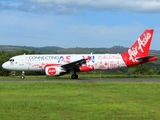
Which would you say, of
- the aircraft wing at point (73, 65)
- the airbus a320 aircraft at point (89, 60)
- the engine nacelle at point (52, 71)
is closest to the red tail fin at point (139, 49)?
the airbus a320 aircraft at point (89, 60)

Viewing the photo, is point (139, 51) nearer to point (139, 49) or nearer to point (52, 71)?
point (139, 49)

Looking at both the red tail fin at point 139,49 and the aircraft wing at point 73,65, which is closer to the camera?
the aircraft wing at point 73,65

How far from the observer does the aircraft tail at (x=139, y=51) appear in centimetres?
4606

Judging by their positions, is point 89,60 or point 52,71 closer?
point 52,71

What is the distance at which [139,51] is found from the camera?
46.8 m

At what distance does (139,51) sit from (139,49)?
26cm

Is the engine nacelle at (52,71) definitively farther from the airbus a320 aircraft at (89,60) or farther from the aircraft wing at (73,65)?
the airbus a320 aircraft at (89,60)

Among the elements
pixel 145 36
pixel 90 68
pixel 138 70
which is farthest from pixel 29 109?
pixel 138 70

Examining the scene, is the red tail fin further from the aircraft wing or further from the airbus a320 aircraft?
the aircraft wing

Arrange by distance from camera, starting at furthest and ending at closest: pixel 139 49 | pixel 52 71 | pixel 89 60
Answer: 1. pixel 139 49
2. pixel 89 60
3. pixel 52 71

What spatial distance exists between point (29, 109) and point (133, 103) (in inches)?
201

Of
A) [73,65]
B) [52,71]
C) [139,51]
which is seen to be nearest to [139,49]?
[139,51]

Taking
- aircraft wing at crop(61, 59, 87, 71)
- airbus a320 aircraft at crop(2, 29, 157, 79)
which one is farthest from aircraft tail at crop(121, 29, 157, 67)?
aircraft wing at crop(61, 59, 87, 71)

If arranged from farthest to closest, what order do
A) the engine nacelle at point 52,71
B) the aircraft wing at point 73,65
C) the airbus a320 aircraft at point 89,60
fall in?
the airbus a320 aircraft at point 89,60 → the aircraft wing at point 73,65 → the engine nacelle at point 52,71
